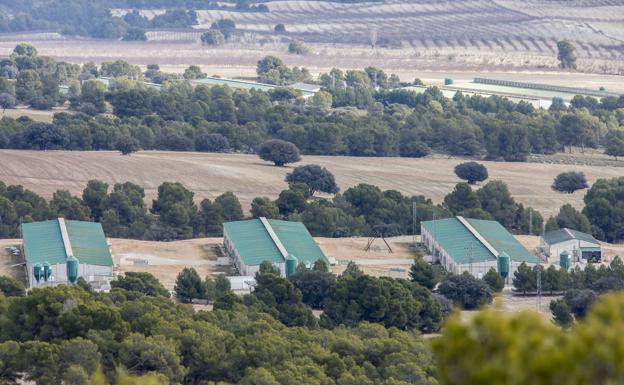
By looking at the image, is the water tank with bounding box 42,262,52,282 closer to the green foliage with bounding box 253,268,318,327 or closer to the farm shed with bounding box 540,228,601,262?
the green foliage with bounding box 253,268,318,327

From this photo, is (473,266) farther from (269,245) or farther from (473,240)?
(269,245)

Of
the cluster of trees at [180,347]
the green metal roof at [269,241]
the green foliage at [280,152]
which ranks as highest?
the cluster of trees at [180,347]

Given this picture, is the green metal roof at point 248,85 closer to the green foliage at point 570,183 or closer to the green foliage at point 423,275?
the green foliage at point 570,183

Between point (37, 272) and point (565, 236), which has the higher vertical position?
point (37, 272)

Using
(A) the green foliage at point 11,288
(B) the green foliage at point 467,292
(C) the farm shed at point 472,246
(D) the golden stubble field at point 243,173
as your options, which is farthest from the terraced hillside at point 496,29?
(A) the green foliage at point 11,288

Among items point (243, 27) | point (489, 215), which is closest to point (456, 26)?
point (243, 27)

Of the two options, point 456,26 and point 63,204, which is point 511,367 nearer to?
point 63,204

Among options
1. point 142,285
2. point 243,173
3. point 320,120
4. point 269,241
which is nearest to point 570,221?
point 269,241
